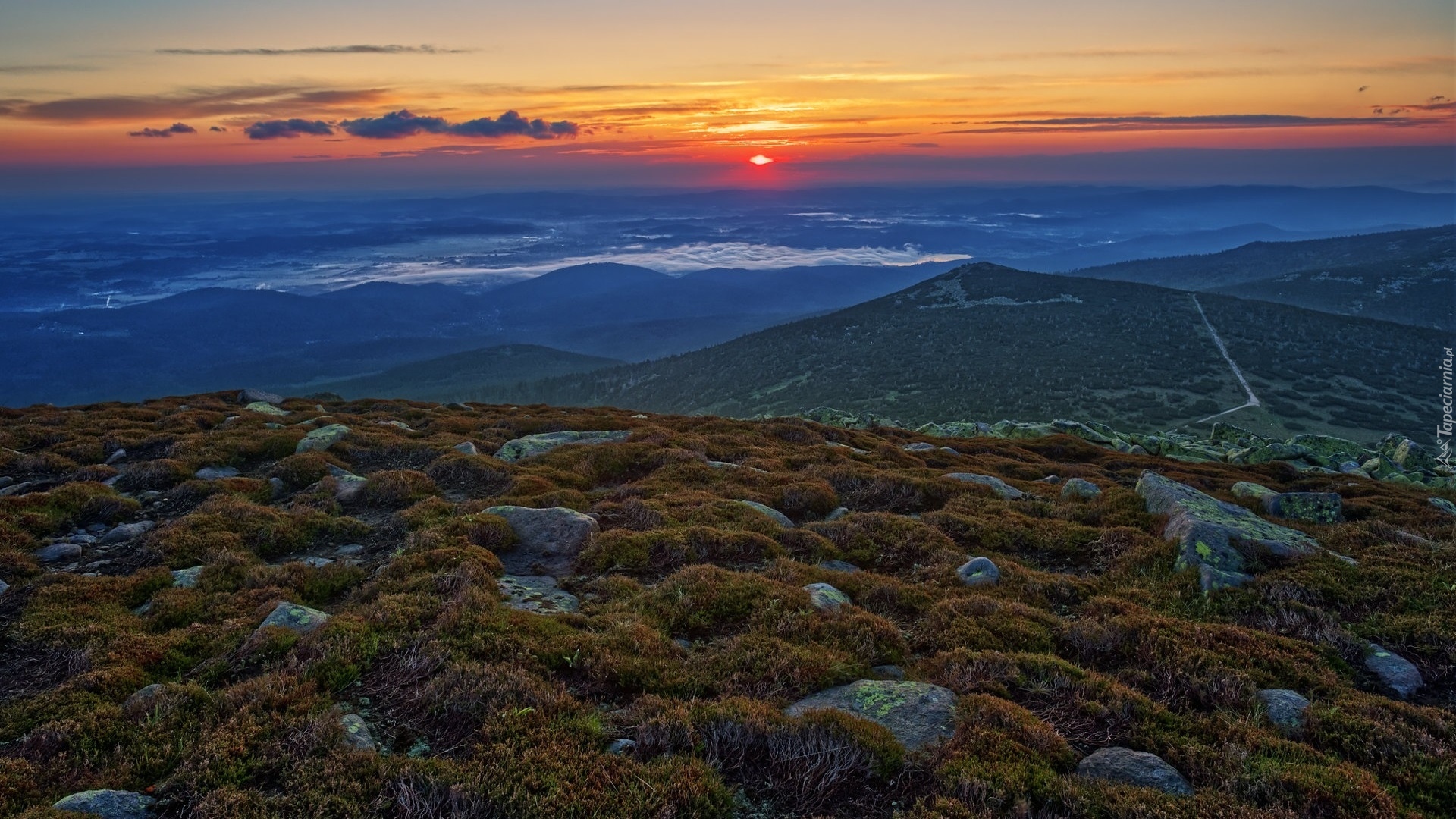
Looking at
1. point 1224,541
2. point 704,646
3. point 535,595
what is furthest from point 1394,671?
point 535,595

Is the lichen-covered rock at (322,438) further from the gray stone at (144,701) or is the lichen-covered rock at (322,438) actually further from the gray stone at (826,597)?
the gray stone at (826,597)

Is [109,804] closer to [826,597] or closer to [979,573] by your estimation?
[826,597]

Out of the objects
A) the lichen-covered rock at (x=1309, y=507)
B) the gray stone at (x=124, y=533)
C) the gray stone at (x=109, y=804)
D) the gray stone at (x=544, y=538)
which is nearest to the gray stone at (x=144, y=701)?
the gray stone at (x=109, y=804)

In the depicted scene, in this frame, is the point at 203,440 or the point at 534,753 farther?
the point at 203,440

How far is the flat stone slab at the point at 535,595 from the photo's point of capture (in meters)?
10.4

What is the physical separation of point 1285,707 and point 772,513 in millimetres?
9269

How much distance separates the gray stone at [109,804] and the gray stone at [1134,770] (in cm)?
845

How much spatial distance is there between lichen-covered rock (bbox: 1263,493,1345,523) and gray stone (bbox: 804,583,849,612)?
42.1 ft

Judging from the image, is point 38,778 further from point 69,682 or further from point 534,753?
point 534,753

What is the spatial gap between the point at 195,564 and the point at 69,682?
4576 millimetres

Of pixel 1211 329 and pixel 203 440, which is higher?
pixel 203 440

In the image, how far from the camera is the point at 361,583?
446 inches

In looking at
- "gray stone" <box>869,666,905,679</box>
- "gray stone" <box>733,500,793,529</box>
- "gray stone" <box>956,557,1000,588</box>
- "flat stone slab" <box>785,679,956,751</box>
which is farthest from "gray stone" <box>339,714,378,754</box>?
"gray stone" <box>956,557,1000,588</box>

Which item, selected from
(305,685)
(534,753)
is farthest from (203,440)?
(534,753)
